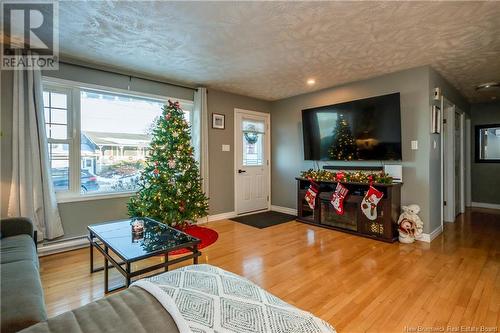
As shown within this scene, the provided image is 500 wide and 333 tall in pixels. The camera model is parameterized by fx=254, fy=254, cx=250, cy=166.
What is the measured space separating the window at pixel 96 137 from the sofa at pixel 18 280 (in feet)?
3.45

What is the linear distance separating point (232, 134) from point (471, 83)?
4.11 meters

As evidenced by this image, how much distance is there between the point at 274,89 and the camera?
457cm

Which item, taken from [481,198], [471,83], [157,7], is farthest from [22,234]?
[481,198]

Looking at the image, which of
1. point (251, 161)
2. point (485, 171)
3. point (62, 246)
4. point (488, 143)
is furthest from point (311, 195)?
point (488, 143)

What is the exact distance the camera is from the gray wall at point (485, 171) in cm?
543

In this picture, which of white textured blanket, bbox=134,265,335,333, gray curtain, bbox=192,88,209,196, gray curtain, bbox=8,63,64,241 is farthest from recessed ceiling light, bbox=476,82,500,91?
gray curtain, bbox=8,63,64,241

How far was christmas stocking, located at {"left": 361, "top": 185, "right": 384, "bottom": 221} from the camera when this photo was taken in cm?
345

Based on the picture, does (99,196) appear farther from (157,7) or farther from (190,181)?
(157,7)

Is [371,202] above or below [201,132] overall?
below

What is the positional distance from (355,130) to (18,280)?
4104 millimetres

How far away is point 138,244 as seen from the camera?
6.74ft

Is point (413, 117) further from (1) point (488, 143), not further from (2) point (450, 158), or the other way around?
(1) point (488, 143)

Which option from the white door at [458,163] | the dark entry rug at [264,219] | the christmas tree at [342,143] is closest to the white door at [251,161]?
the dark entry rug at [264,219]

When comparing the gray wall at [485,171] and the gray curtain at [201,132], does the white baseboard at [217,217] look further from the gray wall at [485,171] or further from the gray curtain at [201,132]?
the gray wall at [485,171]
